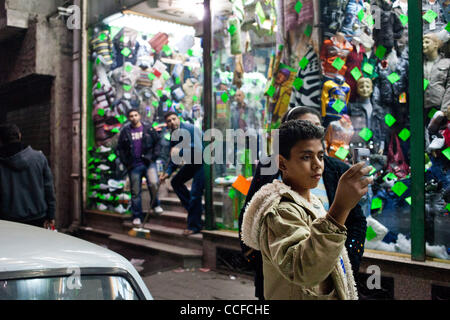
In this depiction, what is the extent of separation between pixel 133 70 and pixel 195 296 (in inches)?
247

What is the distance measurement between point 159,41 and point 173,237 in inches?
199

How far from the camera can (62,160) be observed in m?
11.4

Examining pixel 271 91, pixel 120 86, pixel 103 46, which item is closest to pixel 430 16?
pixel 271 91

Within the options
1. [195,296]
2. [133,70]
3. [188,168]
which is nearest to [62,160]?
[133,70]

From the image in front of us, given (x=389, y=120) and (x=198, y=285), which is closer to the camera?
(x=389, y=120)

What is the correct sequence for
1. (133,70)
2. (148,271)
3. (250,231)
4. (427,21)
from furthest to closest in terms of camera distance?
(133,70)
(148,271)
(427,21)
(250,231)

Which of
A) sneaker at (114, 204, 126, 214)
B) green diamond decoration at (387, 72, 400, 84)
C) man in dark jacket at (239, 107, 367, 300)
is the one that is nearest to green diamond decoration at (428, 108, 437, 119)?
green diamond decoration at (387, 72, 400, 84)

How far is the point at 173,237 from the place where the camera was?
8203mm

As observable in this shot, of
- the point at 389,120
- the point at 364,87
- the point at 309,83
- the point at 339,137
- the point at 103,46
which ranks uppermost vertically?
the point at 103,46

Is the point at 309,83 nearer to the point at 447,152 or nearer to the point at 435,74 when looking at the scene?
the point at 435,74

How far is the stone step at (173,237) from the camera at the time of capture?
769 cm

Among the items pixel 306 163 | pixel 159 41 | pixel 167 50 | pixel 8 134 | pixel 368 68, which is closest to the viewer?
pixel 306 163

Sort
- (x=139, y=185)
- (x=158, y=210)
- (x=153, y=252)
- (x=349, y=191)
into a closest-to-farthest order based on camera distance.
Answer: (x=349, y=191) < (x=153, y=252) < (x=158, y=210) < (x=139, y=185)
